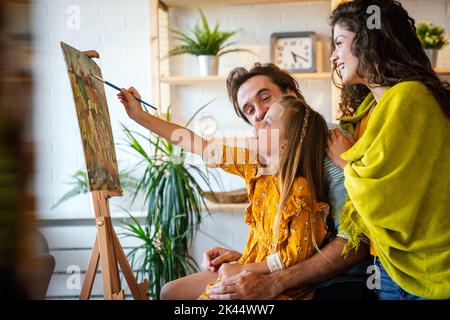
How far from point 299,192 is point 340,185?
128mm

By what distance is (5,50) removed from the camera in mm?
529

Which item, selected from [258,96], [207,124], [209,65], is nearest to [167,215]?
[207,124]

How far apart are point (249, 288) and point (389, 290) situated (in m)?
0.36

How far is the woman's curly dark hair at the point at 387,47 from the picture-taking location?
1.52 metres

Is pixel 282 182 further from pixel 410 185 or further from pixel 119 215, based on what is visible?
pixel 119 215

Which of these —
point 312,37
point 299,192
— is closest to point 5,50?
point 299,192

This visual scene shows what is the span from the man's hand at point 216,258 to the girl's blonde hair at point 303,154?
0.32 m

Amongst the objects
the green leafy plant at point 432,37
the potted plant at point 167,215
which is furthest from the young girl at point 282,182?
the green leafy plant at point 432,37

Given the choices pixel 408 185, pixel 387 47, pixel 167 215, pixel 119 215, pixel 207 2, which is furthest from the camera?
pixel 119 215

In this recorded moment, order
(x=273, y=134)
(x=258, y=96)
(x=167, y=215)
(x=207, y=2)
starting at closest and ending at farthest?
1. (x=273, y=134)
2. (x=258, y=96)
3. (x=167, y=215)
4. (x=207, y=2)

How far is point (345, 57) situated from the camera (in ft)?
5.23

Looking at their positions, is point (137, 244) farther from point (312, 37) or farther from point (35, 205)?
point (35, 205)

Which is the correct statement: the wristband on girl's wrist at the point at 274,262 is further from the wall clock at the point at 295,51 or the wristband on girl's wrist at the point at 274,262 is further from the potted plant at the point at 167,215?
the wall clock at the point at 295,51

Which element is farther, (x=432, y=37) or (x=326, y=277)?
(x=432, y=37)
